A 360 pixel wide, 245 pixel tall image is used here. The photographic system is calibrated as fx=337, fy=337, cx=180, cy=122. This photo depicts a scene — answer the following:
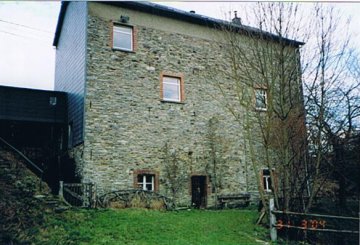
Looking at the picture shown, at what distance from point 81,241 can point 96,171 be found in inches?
206

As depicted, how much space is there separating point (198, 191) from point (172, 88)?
4.82 metres

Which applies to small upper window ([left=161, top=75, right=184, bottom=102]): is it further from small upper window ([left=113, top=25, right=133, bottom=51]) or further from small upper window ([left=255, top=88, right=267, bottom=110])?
small upper window ([left=255, top=88, right=267, bottom=110])

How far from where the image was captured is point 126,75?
14.2 metres

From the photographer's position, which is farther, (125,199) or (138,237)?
(125,199)

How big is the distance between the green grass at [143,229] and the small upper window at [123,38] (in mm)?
7008

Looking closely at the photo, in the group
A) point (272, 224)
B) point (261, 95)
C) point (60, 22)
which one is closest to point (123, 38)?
point (60, 22)

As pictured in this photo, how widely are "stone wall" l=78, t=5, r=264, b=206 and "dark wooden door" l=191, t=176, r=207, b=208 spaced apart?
31 cm

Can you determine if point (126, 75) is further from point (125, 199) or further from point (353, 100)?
point (353, 100)

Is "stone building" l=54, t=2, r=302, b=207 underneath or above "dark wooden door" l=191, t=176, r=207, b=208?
above

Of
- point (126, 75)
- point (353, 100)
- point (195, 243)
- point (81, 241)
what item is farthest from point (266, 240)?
point (126, 75)

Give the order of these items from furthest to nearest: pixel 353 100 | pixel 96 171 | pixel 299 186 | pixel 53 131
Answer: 1. pixel 53 131
2. pixel 96 171
3. pixel 353 100
4. pixel 299 186

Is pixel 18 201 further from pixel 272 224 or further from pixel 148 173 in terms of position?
pixel 272 224

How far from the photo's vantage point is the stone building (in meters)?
13.4

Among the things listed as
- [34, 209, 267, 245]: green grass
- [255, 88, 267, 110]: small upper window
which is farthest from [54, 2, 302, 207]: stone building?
[255, 88, 267, 110]: small upper window
